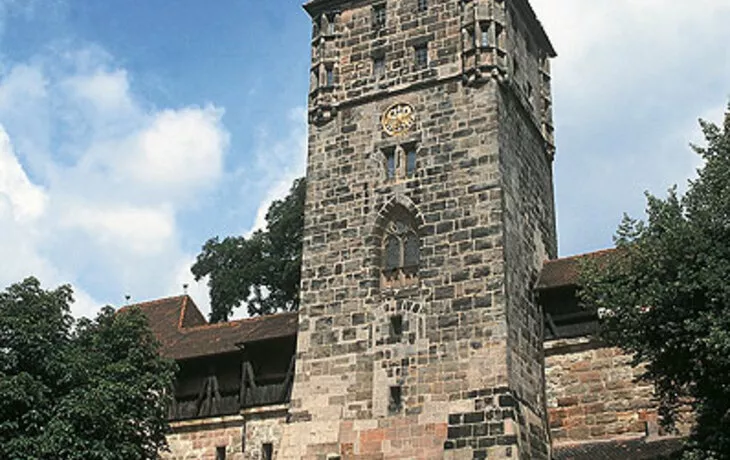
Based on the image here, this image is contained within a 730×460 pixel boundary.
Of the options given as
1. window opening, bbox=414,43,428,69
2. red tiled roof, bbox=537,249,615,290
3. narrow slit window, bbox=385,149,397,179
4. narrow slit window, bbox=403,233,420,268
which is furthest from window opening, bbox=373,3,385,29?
red tiled roof, bbox=537,249,615,290

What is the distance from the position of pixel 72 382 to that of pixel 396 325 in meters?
6.92

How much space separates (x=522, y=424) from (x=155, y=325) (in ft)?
41.9

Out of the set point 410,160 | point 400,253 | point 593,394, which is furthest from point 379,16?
point 593,394

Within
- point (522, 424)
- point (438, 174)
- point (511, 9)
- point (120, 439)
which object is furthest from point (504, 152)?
point (120, 439)

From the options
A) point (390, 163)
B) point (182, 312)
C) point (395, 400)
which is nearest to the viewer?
point (395, 400)

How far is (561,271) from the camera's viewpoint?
79.7 feet

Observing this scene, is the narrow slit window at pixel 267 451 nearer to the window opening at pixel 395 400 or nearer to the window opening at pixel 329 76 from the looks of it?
the window opening at pixel 395 400

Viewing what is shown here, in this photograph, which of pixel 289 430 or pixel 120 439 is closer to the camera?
pixel 120 439

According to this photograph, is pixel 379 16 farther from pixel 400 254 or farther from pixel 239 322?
pixel 239 322

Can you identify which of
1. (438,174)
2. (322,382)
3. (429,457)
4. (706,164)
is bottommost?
(429,457)

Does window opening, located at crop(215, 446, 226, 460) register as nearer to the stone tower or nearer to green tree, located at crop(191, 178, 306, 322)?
the stone tower

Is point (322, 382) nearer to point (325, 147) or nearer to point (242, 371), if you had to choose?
point (242, 371)

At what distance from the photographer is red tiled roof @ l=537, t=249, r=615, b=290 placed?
23531 mm

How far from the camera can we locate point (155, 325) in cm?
2947
